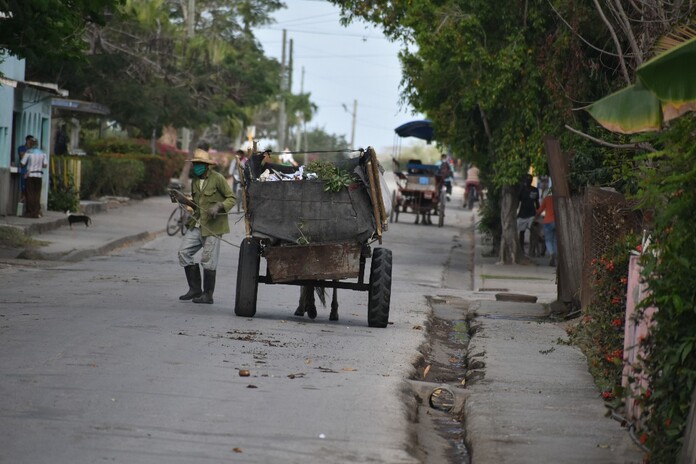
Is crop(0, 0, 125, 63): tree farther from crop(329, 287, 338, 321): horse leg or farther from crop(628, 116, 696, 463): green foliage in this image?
crop(628, 116, 696, 463): green foliage

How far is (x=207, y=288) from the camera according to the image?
50.2 ft

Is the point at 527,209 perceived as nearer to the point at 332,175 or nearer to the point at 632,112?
the point at 332,175

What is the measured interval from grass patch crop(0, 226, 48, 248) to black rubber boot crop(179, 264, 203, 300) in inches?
348

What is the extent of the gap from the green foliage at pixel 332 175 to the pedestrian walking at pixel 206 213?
132 cm

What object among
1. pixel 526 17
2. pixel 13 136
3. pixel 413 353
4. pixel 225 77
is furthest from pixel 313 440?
pixel 225 77

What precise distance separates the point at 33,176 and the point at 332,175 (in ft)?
53.1

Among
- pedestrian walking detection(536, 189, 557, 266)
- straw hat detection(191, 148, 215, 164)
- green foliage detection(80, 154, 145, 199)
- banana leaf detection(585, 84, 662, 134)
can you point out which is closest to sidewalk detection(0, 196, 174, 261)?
green foliage detection(80, 154, 145, 199)

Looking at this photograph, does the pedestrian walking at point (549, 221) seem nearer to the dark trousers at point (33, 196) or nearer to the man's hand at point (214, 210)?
the man's hand at point (214, 210)

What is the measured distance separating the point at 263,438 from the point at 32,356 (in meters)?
3.36

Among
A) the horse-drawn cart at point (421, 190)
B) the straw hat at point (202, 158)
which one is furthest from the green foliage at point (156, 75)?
the straw hat at point (202, 158)

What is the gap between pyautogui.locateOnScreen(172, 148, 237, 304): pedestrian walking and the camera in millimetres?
14938

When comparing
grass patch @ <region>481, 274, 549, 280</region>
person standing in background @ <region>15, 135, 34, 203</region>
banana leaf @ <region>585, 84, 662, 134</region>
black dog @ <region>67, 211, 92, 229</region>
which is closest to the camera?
banana leaf @ <region>585, 84, 662, 134</region>

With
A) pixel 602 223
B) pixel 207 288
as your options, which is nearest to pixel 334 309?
pixel 207 288

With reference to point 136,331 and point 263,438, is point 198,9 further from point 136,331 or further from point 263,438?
point 263,438
